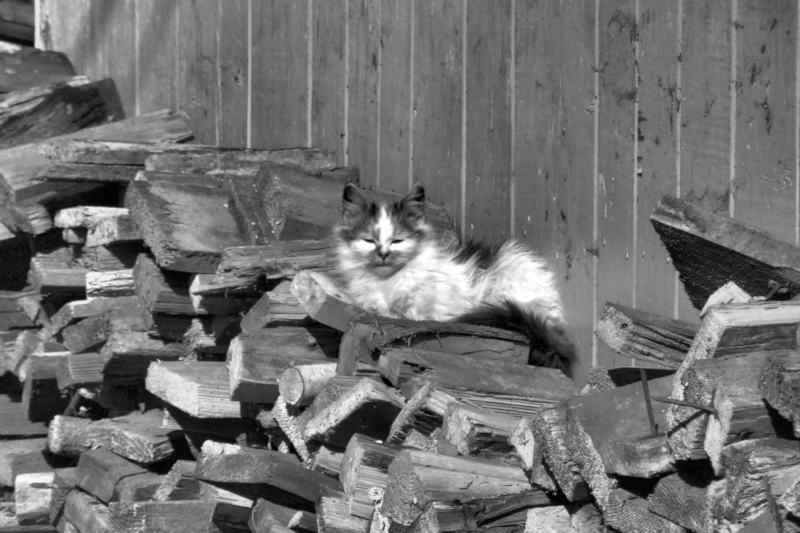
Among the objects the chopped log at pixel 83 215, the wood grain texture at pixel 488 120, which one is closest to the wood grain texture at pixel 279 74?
the chopped log at pixel 83 215

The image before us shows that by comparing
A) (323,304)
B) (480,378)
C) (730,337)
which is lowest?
(480,378)

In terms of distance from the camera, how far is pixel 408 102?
3.96 m

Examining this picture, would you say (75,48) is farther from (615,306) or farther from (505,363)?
(615,306)

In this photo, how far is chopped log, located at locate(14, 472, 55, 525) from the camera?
164 inches

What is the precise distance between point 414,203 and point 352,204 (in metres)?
0.26

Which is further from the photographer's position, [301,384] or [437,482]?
[301,384]

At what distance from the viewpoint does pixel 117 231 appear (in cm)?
378

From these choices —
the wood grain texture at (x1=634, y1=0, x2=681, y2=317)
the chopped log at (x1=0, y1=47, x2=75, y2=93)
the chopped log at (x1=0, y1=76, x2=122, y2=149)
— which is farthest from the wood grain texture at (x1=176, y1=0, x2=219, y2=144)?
the wood grain texture at (x1=634, y1=0, x2=681, y2=317)

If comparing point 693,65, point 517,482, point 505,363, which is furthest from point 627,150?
point 517,482

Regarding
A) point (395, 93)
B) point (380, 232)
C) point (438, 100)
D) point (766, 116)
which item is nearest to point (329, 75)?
point (395, 93)

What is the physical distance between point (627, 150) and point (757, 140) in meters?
0.48

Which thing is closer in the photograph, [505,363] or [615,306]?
[615,306]

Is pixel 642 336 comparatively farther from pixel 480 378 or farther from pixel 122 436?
pixel 122 436

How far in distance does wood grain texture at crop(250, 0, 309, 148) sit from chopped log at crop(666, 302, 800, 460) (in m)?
2.99
